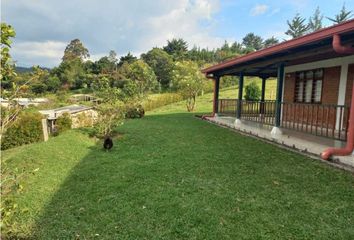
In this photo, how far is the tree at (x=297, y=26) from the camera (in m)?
48.4

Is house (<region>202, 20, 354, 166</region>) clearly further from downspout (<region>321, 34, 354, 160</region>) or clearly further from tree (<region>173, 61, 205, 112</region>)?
tree (<region>173, 61, 205, 112</region>)

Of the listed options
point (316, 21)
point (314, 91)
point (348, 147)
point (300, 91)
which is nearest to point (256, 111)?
point (300, 91)

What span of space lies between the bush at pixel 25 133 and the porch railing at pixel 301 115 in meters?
7.89

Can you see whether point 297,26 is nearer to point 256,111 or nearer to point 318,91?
point 256,111

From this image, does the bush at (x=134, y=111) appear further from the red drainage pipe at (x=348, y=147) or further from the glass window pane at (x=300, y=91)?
the red drainage pipe at (x=348, y=147)

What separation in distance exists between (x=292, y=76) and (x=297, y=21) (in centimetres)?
4490

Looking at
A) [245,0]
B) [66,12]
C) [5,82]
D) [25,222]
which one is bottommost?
[25,222]

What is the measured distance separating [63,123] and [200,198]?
7979 millimetres

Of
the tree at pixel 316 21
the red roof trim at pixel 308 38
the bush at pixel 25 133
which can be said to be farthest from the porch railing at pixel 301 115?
the tree at pixel 316 21

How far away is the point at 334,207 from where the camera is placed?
3627 millimetres

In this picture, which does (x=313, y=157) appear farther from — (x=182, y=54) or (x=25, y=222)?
(x=182, y=54)

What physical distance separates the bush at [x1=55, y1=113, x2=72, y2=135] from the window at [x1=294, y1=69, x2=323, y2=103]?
882 centimetres

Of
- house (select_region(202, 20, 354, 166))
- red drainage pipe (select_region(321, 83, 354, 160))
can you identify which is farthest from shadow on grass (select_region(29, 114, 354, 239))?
house (select_region(202, 20, 354, 166))

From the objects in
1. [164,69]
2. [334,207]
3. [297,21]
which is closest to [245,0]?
[334,207]
